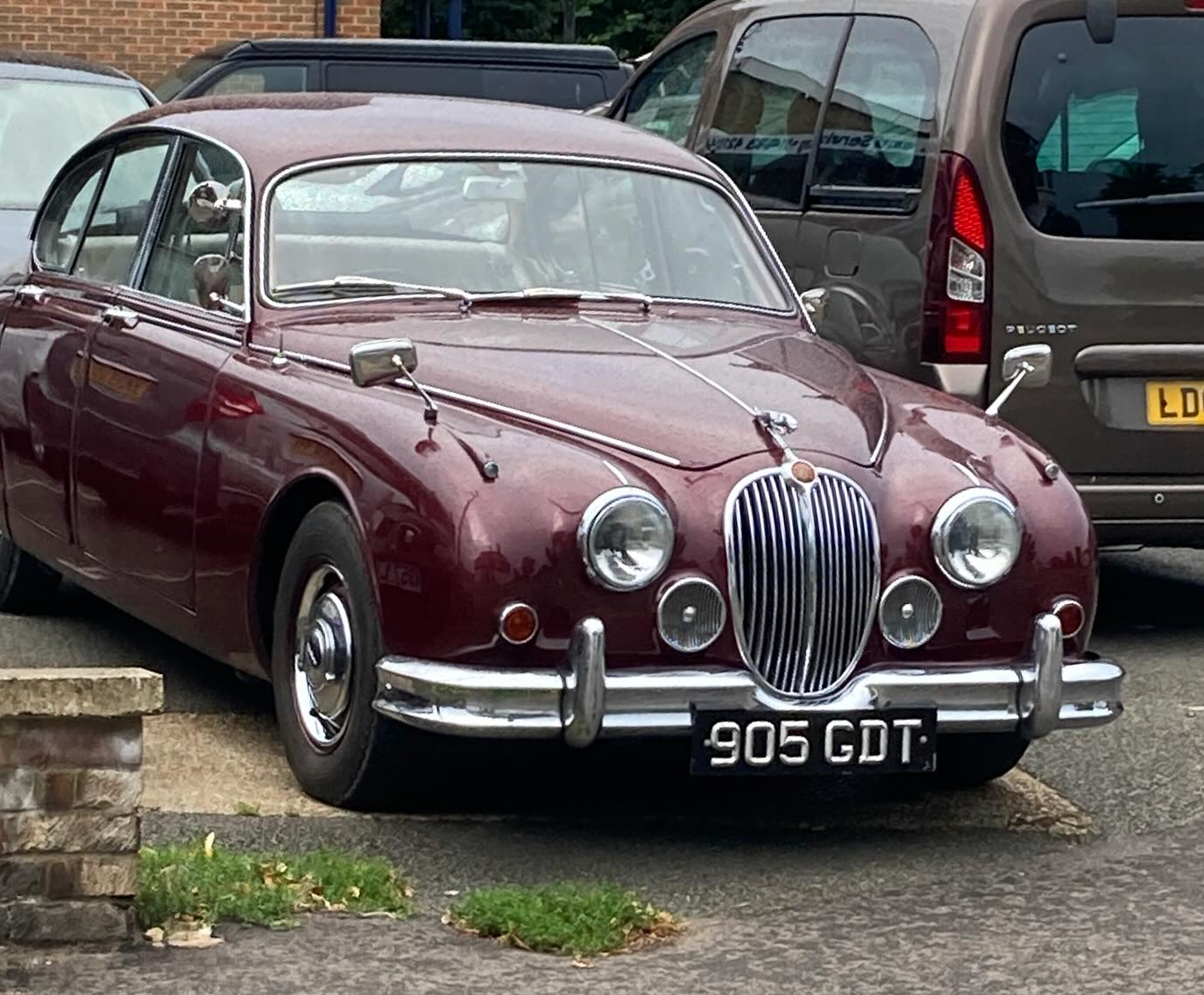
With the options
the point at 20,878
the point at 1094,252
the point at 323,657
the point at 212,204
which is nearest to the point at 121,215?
the point at 212,204

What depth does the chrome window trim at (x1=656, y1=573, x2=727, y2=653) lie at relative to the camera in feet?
18.9

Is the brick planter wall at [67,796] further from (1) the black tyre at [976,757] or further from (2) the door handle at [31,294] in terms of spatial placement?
(2) the door handle at [31,294]

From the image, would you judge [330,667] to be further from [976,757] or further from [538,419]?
[976,757]

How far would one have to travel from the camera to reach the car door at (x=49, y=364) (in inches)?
306

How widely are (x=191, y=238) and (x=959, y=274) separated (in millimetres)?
2283

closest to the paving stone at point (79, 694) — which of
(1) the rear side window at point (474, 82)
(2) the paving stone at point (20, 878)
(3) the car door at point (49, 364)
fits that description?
(2) the paving stone at point (20, 878)

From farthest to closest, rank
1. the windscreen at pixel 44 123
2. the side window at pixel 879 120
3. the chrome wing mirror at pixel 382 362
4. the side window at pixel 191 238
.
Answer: the windscreen at pixel 44 123, the side window at pixel 879 120, the side window at pixel 191 238, the chrome wing mirror at pixel 382 362

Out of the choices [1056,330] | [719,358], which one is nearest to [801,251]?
[1056,330]

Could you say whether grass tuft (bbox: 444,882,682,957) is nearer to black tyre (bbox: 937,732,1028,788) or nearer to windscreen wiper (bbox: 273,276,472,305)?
black tyre (bbox: 937,732,1028,788)

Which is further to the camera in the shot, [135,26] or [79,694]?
[135,26]

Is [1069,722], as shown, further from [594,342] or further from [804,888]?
[594,342]

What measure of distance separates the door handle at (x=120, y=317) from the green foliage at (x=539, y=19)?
21.9 m

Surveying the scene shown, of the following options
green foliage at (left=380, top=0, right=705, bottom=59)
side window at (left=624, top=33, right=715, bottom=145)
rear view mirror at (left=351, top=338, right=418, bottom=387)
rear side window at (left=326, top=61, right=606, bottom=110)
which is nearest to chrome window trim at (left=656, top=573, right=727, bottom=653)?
rear view mirror at (left=351, top=338, right=418, bottom=387)

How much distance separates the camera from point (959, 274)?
327 inches
